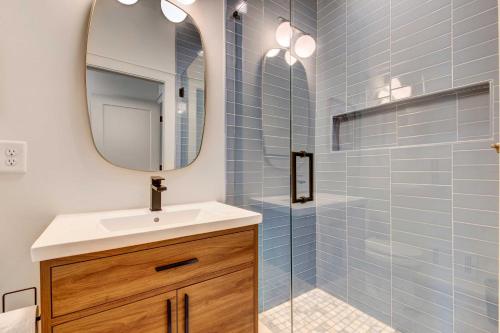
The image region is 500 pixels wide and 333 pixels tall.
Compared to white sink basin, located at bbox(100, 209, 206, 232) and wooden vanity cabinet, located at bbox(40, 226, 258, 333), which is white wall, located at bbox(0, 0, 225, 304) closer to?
white sink basin, located at bbox(100, 209, 206, 232)

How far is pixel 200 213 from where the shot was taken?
1190 mm

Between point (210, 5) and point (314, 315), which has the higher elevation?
point (210, 5)

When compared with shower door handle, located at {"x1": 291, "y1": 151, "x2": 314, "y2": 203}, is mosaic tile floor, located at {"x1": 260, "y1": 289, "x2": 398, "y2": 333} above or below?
below

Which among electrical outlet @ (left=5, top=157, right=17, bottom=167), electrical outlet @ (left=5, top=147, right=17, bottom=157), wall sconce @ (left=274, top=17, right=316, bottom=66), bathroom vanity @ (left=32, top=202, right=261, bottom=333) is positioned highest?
wall sconce @ (left=274, top=17, right=316, bottom=66)

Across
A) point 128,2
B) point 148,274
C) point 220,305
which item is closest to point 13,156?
point 148,274

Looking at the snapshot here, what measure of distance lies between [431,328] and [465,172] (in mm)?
970

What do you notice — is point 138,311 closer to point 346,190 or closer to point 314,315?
point 314,315

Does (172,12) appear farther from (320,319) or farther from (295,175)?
(320,319)

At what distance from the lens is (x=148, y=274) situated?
2.57 feet

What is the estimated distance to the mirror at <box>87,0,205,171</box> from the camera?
1109 mm

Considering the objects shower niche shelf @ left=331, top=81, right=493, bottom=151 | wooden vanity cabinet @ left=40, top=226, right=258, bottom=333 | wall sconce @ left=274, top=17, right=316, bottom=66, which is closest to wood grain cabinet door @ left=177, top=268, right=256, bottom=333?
wooden vanity cabinet @ left=40, top=226, right=258, bottom=333

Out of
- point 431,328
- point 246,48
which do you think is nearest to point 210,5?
point 246,48

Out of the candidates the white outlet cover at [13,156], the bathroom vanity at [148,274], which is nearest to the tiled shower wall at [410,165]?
the bathroom vanity at [148,274]

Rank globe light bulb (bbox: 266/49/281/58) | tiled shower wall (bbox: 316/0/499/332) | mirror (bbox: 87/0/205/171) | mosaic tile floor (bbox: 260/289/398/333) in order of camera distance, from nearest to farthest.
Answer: mirror (bbox: 87/0/205/171) → tiled shower wall (bbox: 316/0/499/332) → mosaic tile floor (bbox: 260/289/398/333) → globe light bulb (bbox: 266/49/281/58)
